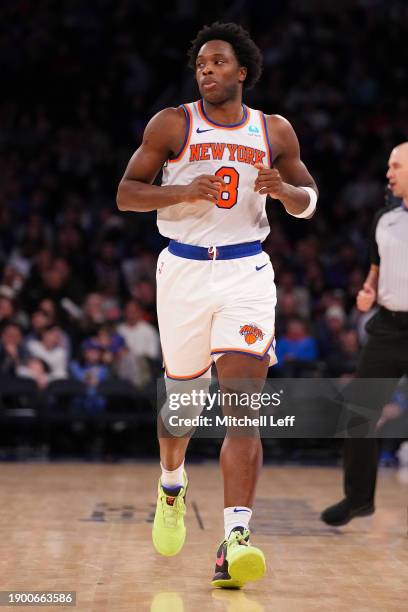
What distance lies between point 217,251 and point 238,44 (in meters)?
0.90

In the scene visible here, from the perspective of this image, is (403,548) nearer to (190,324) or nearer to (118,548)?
(118,548)

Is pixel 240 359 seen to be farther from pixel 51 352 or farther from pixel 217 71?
pixel 51 352

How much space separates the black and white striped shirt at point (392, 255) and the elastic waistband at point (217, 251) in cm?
144

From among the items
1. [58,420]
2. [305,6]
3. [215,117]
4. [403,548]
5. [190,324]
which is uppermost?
[305,6]

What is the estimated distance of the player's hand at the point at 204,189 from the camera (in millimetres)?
4133

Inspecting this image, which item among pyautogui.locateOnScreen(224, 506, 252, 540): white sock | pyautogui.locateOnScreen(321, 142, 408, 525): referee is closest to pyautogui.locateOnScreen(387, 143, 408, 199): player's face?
pyautogui.locateOnScreen(321, 142, 408, 525): referee

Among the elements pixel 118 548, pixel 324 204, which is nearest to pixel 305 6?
Answer: pixel 324 204

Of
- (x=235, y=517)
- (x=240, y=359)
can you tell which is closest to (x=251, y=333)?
(x=240, y=359)

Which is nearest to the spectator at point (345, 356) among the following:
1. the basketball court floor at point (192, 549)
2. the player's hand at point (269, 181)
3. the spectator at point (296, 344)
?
the spectator at point (296, 344)

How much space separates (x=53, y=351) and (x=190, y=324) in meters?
6.57

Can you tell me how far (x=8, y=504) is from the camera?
6.68 metres

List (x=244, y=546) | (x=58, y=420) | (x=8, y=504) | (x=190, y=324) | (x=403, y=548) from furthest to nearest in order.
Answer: (x=58, y=420), (x=8, y=504), (x=403, y=548), (x=190, y=324), (x=244, y=546)

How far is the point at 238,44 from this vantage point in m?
4.50

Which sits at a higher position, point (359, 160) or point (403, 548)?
point (359, 160)
